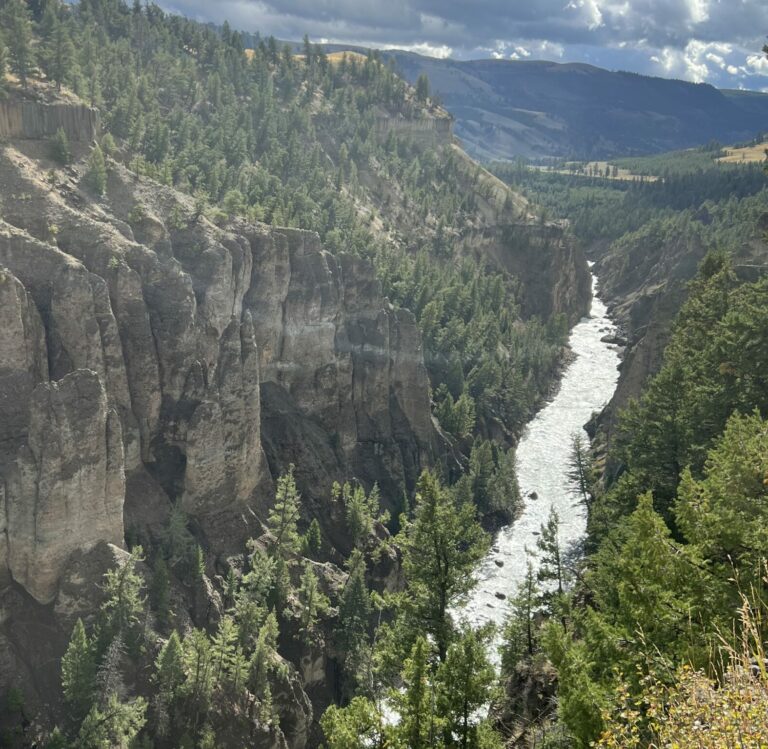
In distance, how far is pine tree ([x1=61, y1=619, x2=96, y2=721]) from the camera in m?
41.1

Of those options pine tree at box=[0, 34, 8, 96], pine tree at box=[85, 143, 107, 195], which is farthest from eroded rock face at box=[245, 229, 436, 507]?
pine tree at box=[0, 34, 8, 96]

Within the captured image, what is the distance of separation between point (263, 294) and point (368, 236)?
47878 mm

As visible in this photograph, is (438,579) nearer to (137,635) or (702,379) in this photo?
(137,635)

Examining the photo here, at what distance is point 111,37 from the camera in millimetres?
132625

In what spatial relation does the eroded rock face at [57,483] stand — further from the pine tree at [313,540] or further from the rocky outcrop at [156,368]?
the pine tree at [313,540]

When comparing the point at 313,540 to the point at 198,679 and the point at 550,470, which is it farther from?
the point at 550,470

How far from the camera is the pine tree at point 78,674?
41.1 m

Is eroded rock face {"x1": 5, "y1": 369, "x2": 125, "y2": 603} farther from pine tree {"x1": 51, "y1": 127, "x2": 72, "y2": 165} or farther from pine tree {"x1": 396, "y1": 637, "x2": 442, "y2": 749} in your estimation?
pine tree {"x1": 396, "y1": 637, "x2": 442, "y2": 749}

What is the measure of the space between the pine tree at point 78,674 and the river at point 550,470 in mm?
23398

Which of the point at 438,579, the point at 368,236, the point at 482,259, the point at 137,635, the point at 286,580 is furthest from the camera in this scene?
the point at 482,259

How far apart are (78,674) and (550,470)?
232 feet

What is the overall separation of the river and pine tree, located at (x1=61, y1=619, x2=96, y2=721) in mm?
23398

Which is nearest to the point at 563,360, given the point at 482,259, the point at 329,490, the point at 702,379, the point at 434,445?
the point at 482,259

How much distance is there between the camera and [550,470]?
99.4 metres
